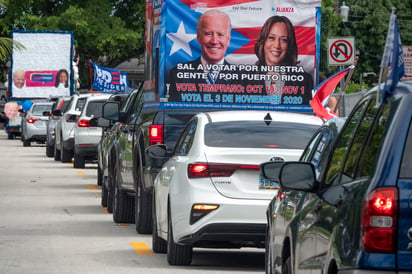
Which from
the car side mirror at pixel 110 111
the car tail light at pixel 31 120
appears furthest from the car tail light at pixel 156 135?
the car tail light at pixel 31 120

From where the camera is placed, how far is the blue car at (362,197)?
4973 mm

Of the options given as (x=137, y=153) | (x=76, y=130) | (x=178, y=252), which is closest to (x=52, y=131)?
(x=76, y=130)

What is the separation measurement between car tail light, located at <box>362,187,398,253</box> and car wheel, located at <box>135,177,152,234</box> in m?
9.74

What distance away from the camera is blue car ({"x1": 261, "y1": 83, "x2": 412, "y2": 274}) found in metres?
4.97

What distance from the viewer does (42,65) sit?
54375 mm

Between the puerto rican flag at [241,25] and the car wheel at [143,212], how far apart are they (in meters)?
1.76

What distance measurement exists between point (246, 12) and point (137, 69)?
84719mm

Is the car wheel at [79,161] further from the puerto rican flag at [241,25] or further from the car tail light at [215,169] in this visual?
the car tail light at [215,169]

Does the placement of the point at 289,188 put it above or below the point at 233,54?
below

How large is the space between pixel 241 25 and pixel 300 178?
1007cm

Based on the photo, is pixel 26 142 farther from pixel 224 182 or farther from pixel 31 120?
pixel 224 182

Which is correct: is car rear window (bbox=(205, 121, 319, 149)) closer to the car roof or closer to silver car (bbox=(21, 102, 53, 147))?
the car roof

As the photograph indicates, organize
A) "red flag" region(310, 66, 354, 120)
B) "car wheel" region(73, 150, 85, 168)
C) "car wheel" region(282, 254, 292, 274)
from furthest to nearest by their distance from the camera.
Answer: "car wheel" region(73, 150, 85, 168) < "red flag" region(310, 66, 354, 120) < "car wheel" region(282, 254, 292, 274)

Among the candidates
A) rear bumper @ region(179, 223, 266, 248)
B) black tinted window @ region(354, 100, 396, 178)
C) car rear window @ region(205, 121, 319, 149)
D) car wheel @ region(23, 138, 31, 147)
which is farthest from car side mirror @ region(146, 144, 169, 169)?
car wheel @ region(23, 138, 31, 147)
